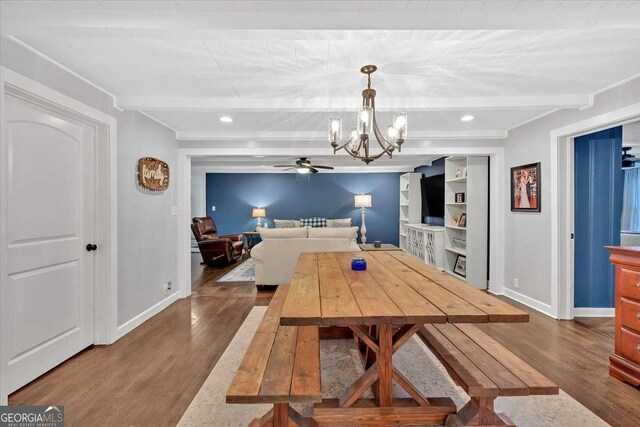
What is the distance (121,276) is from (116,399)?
1.28m

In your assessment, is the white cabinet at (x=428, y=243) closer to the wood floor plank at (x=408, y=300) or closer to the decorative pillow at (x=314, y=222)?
the decorative pillow at (x=314, y=222)

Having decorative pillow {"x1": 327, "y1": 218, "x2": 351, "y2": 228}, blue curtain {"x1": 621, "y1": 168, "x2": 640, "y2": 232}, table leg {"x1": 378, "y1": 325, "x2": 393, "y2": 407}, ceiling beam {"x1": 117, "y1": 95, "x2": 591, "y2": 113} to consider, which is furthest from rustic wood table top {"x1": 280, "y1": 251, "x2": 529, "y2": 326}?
blue curtain {"x1": 621, "y1": 168, "x2": 640, "y2": 232}

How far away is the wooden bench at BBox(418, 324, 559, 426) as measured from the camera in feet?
4.49

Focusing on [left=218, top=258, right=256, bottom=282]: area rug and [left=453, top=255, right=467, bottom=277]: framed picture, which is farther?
[left=218, top=258, right=256, bottom=282]: area rug

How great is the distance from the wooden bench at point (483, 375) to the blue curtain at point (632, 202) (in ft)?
Answer: 18.9

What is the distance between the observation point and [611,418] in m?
1.73

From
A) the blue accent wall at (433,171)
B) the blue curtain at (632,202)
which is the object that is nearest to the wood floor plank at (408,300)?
the blue accent wall at (433,171)

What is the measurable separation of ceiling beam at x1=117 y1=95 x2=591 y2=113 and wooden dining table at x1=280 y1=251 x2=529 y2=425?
1626 millimetres

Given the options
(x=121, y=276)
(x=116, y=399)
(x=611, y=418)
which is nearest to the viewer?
(x=611, y=418)

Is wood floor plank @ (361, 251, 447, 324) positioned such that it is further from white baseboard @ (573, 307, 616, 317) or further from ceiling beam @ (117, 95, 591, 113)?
white baseboard @ (573, 307, 616, 317)

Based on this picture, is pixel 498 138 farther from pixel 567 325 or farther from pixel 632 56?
pixel 567 325

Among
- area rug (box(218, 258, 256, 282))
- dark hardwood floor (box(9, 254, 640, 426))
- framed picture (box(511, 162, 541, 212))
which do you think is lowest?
dark hardwood floor (box(9, 254, 640, 426))

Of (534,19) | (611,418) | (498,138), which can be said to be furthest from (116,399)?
(498,138)

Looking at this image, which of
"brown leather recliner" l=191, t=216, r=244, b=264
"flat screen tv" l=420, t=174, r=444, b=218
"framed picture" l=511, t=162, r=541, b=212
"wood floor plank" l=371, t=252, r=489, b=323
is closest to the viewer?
"wood floor plank" l=371, t=252, r=489, b=323
